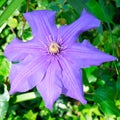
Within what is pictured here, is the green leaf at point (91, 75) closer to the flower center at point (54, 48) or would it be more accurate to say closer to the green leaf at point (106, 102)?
the green leaf at point (106, 102)

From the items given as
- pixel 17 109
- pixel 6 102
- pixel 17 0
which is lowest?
pixel 17 109

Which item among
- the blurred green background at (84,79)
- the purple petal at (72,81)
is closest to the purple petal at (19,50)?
the purple petal at (72,81)

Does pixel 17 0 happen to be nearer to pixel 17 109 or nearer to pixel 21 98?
pixel 21 98

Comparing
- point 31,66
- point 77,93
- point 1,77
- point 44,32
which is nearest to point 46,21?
point 44,32

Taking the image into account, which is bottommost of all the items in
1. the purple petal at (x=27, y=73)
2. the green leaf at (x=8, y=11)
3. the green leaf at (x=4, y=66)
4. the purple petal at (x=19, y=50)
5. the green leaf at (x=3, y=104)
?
the green leaf at (x=3, y=104)

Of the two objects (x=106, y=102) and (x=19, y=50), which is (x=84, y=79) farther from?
(x=19, y=50)

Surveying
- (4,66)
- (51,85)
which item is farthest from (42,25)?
(4,66)
